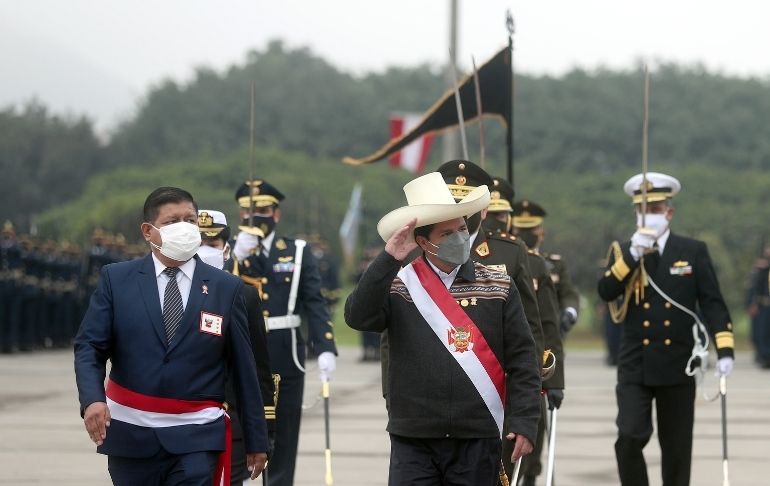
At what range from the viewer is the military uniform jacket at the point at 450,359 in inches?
248

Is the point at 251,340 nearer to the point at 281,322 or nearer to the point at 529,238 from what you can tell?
the point at 281,322

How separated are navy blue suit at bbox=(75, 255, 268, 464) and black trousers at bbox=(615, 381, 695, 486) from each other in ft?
12.3

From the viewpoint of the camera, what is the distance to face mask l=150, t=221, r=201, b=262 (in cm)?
627

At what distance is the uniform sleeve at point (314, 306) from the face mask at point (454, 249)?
3342 millimetres

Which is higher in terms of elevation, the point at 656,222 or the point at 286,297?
the point at 656,222

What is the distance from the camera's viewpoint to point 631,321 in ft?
32.6

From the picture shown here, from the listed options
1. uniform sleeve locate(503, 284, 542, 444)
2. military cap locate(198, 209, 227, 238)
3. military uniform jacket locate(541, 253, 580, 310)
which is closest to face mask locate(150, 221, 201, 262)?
uniform sleeve locate(503, 284, 542, 444)

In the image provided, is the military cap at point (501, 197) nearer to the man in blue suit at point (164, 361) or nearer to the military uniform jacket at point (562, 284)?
the military uniform jacket at point (562, 284)

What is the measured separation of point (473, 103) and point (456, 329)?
→ 14.3ft

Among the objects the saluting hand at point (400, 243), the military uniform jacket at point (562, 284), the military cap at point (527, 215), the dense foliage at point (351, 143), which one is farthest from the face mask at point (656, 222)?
the dense foliage at point (351, 143)

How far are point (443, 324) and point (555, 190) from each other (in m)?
77.0

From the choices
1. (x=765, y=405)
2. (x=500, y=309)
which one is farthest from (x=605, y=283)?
(x=765, y=405)

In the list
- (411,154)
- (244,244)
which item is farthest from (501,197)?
(411,154)

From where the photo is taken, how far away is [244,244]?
31.2 ft
